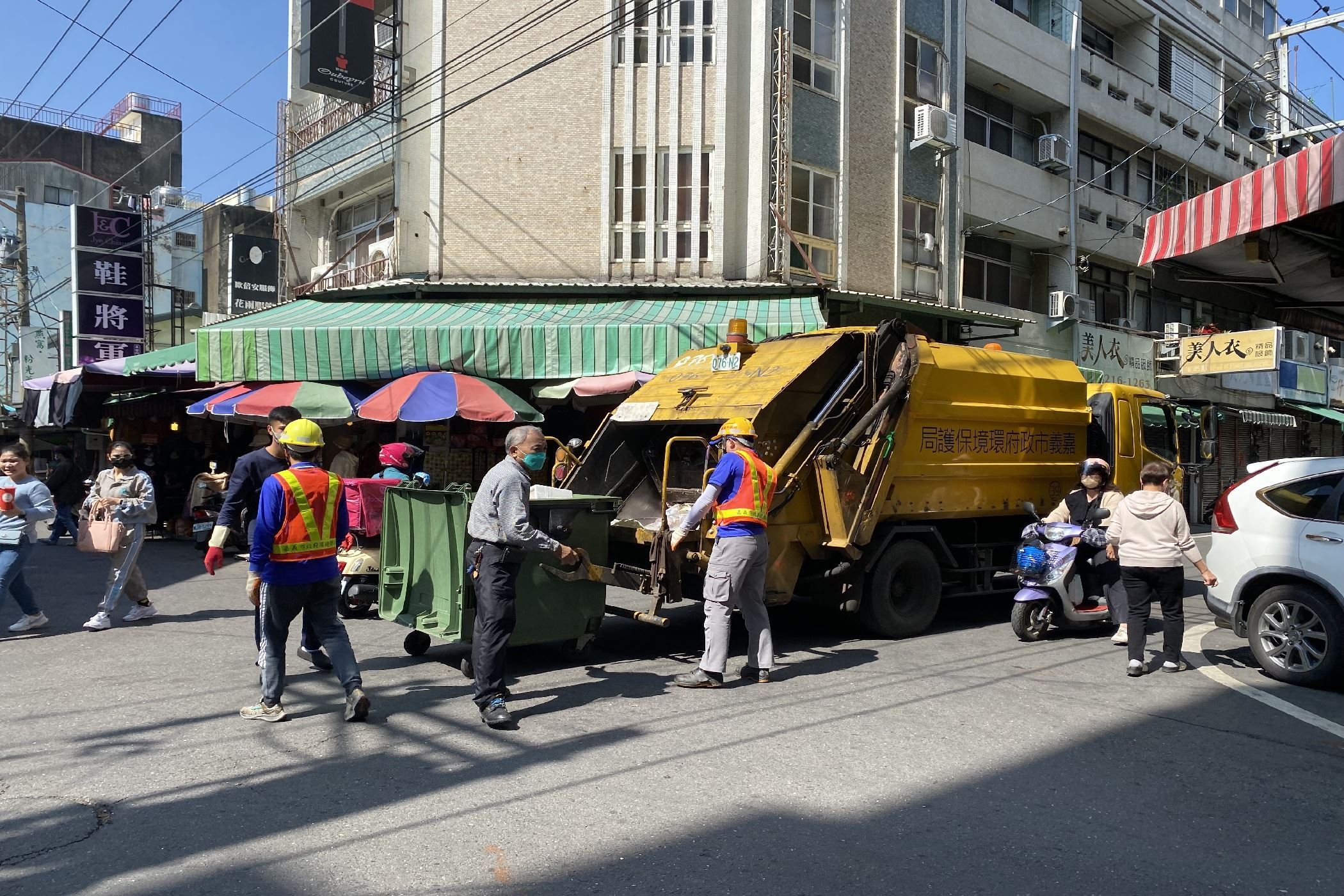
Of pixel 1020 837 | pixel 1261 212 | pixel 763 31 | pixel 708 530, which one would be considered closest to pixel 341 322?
pixel 763 31

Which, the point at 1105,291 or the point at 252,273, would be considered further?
the point at 1105,291

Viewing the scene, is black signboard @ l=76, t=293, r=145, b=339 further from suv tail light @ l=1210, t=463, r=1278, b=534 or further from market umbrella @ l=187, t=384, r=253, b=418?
suv tail light @ l=1210, t=463, r=1278, b=534

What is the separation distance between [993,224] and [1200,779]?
1693cm

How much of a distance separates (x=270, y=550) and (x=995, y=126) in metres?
19.6

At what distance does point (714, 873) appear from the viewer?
11.8 ft

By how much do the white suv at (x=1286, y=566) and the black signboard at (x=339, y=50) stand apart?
47.5 ft

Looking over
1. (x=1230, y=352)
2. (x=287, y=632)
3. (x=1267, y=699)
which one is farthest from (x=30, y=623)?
(x=1230, y=352)

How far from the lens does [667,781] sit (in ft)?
15.1

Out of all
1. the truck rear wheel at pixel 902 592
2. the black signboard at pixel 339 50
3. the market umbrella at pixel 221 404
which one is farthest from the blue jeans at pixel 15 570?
the black signboard at pixel 339 50

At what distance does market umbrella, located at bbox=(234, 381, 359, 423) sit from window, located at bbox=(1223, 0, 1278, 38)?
27553 mm

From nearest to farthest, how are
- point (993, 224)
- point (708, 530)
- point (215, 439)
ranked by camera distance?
point (708, 530) → point (215, 439) → point (993, 224)

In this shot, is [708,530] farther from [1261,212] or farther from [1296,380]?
[1296,380]

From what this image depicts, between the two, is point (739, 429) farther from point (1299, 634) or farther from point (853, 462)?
point (1299, 634)

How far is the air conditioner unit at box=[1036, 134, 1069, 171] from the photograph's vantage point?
21.1m
